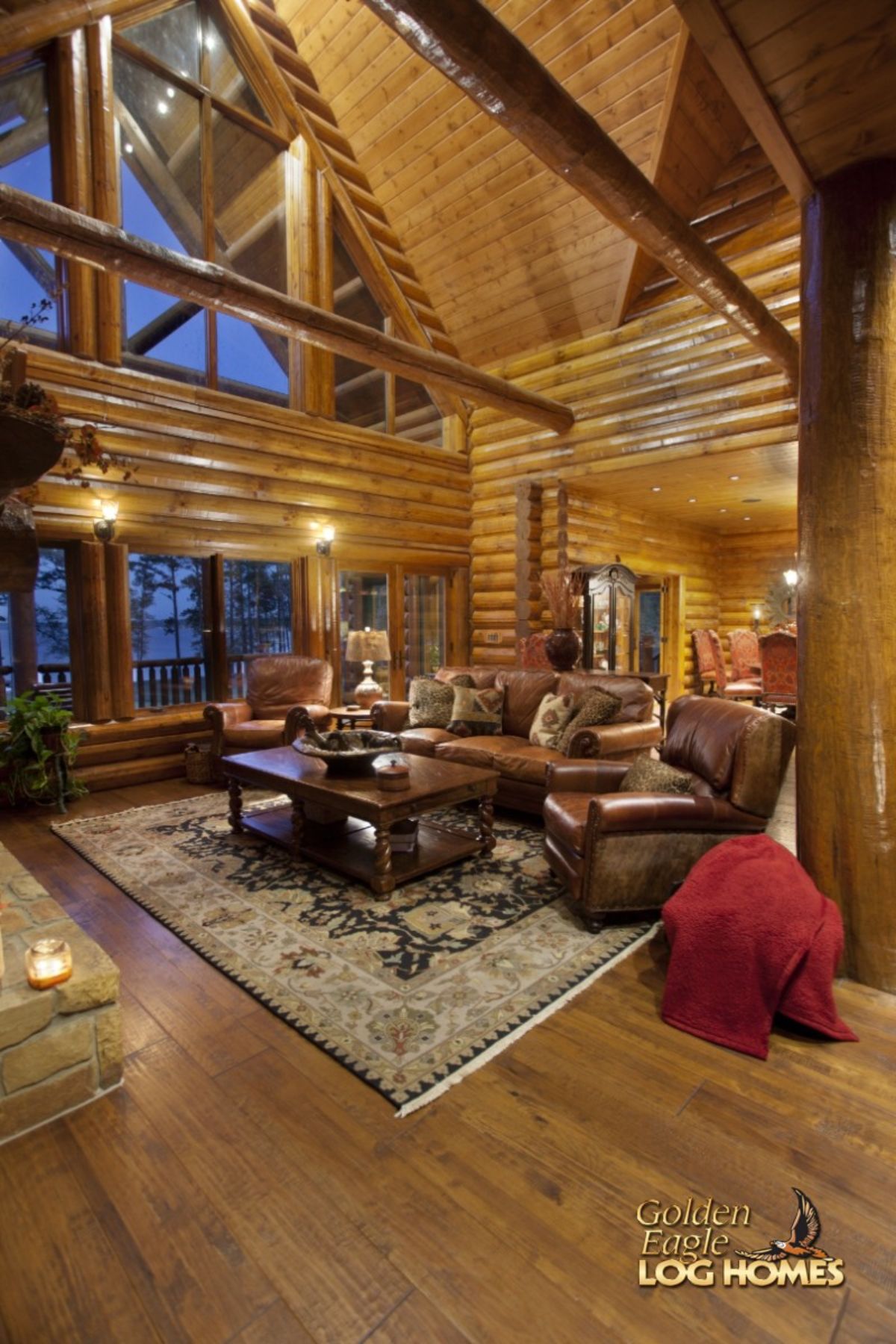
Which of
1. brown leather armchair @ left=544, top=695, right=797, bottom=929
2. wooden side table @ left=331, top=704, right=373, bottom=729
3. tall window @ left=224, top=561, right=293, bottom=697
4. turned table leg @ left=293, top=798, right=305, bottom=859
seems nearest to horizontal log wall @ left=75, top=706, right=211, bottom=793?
tall window @ left=224, top=561, right=293, bottom=697

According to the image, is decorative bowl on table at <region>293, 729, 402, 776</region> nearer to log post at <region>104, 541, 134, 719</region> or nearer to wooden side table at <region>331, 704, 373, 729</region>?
wooden side table at <region>331, 704, 373, 729</region>

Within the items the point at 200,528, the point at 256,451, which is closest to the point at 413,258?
the point at 256,451

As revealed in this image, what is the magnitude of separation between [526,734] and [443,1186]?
382 cm

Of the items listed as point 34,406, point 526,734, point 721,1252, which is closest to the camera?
point 721,1252

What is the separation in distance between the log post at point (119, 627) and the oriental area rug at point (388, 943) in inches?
70.1

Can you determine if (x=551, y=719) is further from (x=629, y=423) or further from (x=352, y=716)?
(x=629, y=423)

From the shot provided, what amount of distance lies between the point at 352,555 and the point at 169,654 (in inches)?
91.2

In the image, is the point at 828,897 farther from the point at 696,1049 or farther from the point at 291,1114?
the point at 291,1114

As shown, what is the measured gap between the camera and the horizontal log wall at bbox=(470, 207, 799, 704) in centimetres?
584

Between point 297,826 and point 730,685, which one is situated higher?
point 730,685

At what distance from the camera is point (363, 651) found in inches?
236

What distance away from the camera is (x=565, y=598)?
6.79 metres

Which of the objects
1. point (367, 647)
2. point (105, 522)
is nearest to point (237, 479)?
point (105, 522)

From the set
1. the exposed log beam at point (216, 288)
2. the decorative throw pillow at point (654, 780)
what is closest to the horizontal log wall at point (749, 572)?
the exposed log beam at point (216, 288)
